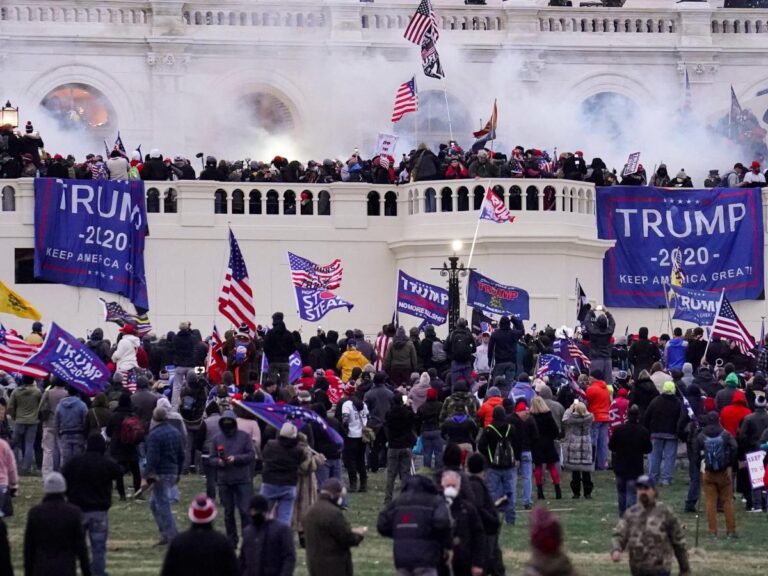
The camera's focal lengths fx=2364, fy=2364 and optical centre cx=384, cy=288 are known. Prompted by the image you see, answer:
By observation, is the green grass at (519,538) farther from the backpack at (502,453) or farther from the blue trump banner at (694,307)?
the blue trump banner at (694,307)

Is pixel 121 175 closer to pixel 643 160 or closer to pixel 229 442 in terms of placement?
pixel 643 160

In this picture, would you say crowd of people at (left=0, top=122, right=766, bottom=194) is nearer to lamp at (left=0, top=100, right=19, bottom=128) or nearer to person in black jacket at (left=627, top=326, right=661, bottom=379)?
lamp at (left=0, top=100, right=19, bottom=128)

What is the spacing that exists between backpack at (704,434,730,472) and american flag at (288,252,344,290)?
11.6 m

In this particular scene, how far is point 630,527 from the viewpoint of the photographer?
19484mm

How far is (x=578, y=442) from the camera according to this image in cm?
2881

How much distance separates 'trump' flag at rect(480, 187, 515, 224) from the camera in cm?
4000

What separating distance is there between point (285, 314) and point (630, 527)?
878 inches

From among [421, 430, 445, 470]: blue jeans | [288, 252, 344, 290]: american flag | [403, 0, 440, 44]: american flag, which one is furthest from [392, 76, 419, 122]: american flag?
[421, 430, 445, 470]: blue jeans

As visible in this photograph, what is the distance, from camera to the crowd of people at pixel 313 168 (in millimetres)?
41688

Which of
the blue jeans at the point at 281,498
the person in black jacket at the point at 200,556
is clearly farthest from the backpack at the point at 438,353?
the person in black jacket at the point at 200,556

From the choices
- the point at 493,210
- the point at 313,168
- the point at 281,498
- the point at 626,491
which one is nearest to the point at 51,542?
the point at 281,498

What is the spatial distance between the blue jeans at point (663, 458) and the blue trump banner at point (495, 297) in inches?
316

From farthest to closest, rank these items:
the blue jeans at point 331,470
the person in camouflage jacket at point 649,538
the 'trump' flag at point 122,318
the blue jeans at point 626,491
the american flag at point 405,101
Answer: the american flag at point 405,101, the 'trump' flag at point 122,318, the blue jeans at point 331,470, the blue jeans at point 626,491, the person in camouflage jacket at point 649,538

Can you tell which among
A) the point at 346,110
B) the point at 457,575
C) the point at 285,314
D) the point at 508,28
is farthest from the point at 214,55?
the point at 457,575
